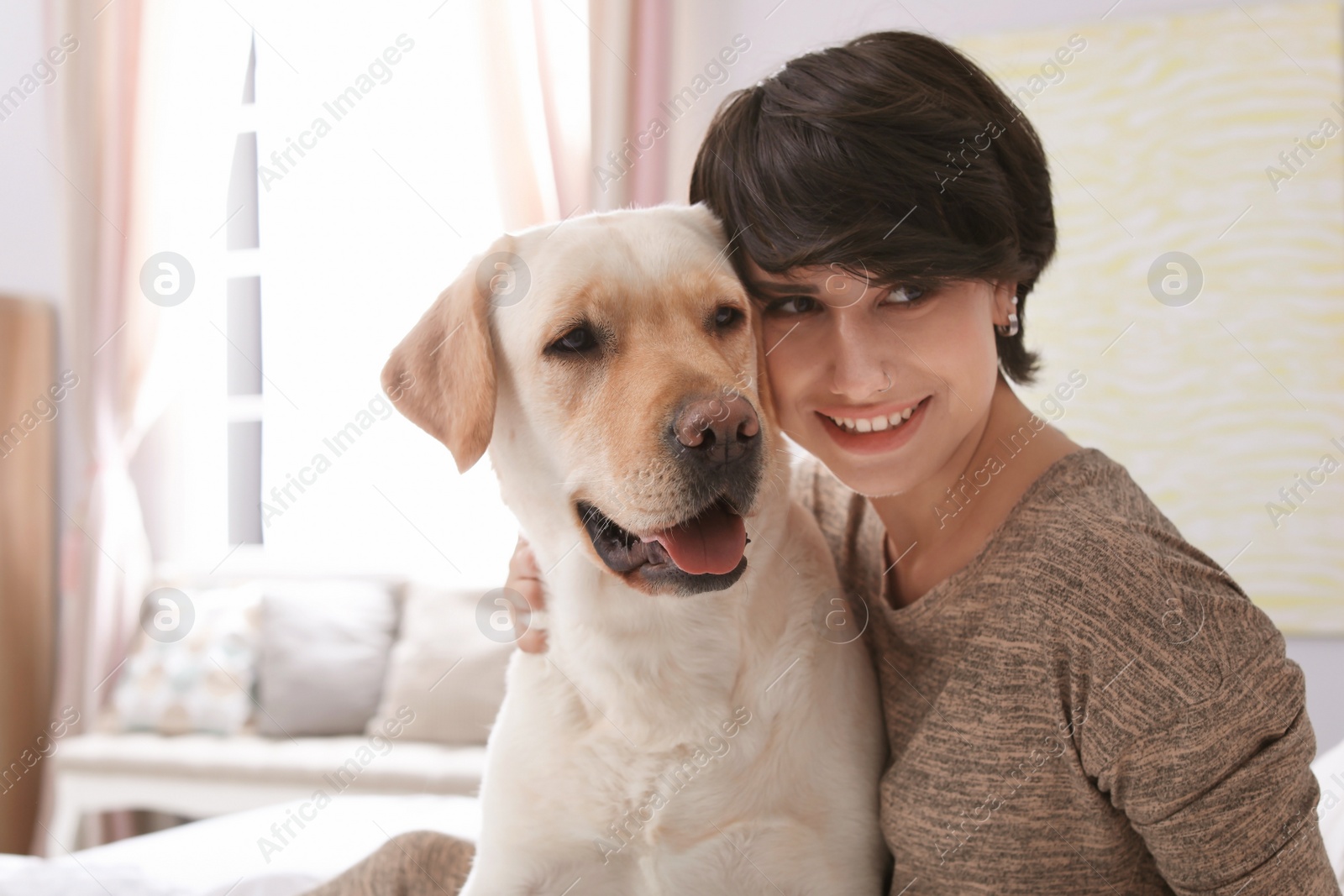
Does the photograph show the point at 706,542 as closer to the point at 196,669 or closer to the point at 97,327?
the point at 196,669

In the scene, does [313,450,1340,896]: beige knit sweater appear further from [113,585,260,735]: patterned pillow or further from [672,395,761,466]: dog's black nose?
[113,585,260,735]: patterned pillow

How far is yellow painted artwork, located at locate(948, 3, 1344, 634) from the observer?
10.4 ft

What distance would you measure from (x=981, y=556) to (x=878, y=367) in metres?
0.30

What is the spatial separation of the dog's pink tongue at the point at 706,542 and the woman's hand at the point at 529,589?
34cm

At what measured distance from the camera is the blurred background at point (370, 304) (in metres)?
3.21

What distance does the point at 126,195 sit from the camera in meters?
4.23

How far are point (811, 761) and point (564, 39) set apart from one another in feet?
10.7

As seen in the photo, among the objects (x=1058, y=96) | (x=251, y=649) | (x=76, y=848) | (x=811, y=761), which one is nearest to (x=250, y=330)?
(x=251, y=649)

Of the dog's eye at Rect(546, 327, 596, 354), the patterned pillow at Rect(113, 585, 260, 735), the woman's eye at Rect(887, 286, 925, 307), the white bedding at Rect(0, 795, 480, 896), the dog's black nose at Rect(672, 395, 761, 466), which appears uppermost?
the woman's eye at Rect(887, 286, 925, 307)

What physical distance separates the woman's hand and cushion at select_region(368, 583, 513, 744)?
2103 millimetres

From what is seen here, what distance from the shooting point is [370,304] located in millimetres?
4148

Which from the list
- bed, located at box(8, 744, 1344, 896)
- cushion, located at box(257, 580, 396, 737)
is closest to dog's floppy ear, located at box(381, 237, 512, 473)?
bed, located at box(8, 744, 1344, 896)

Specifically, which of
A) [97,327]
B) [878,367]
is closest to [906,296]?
[878,367]

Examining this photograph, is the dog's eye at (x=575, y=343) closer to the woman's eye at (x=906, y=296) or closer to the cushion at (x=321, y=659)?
the woman's eye at (x=906, y=296)
